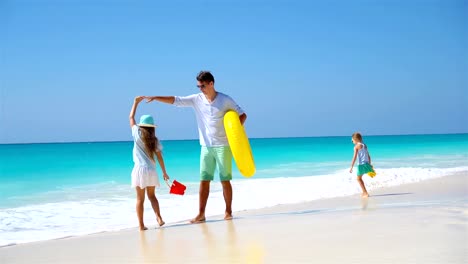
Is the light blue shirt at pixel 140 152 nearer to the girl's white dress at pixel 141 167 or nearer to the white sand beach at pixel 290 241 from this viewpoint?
the girl's white dress at pixel 141 167

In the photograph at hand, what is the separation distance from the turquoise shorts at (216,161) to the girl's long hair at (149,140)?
0.61 meters

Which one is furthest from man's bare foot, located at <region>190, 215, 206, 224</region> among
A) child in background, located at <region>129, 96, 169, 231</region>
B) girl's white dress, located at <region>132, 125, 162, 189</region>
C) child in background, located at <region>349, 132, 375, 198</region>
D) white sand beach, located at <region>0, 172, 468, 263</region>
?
child in background, located at <region>349, 132, 375, 198</region>

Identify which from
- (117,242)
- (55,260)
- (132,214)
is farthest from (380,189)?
(55,260)

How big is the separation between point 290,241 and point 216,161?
6.79 feet

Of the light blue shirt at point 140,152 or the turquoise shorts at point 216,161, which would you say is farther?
the turquoise shorts at point 216,161

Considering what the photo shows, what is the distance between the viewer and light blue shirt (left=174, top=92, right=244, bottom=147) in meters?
6.23

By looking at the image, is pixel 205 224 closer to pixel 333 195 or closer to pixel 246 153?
pixel 246 153

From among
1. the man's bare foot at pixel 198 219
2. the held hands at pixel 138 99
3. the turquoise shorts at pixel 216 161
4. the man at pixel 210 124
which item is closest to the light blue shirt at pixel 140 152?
the held hands at pixel 138 99

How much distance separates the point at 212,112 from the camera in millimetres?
6234

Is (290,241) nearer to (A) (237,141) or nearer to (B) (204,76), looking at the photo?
(A) (237,141)

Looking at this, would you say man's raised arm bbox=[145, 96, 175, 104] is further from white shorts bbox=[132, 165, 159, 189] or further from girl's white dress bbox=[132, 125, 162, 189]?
white shorts bbox=[132, 165, 159, 189]

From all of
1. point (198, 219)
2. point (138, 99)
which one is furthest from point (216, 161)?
point (138, 99)

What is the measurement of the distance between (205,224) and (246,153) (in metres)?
0.91

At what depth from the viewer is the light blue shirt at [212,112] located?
6.23m
